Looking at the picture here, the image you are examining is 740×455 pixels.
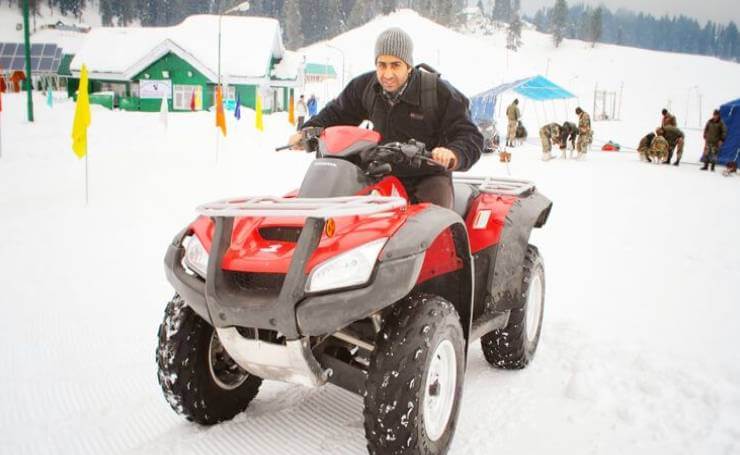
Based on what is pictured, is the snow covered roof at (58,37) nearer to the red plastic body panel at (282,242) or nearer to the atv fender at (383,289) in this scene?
the red plastic body panel at (282,242)

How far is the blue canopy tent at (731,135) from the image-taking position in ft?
57.3

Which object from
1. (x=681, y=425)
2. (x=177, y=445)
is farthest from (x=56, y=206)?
(x=681, y=425)

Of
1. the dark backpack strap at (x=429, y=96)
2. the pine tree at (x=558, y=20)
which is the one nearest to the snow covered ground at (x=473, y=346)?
the dark backpack strap at (x=429, y=96)

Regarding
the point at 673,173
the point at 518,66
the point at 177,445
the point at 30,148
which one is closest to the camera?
the point at 177,445

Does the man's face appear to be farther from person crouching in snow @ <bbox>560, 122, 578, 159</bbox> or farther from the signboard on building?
the signboard on building

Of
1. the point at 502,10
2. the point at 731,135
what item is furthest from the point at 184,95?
the point at 502,10

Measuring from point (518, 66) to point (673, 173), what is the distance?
7337cm

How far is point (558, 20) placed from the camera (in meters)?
128

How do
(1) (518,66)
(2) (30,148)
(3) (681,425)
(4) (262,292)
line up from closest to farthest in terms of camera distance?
(4) (262,292), (3) (681,425), (2) (30,148), (1) (518,66)

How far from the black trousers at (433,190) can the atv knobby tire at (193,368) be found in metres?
1.31

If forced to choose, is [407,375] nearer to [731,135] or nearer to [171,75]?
[731,135]

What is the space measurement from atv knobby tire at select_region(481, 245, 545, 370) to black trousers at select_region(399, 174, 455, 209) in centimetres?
79

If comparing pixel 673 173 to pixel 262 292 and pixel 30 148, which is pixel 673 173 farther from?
pixel 30 148

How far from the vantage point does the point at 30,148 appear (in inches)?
583
